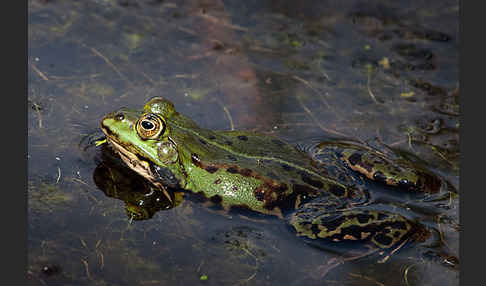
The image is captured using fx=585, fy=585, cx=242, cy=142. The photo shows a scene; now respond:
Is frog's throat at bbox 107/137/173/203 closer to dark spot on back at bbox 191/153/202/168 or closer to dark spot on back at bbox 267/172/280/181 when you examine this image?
dark spot on back at bbox 191/153/202/168

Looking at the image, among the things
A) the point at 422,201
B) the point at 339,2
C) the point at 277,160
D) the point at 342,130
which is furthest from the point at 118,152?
the point at 339,2

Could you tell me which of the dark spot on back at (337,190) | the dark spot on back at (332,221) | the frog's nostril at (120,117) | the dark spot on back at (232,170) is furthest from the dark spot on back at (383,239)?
the frog's nostril at (120,117)

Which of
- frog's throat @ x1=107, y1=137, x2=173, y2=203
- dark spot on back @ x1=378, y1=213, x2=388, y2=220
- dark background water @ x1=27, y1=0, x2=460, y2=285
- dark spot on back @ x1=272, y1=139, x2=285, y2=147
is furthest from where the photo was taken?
dark spot on back @ x1=272, y1=139, x2=285, y2=147

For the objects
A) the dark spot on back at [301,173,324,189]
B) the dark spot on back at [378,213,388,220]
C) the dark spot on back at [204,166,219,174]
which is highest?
the dark spot on back at [204,166,219,174]

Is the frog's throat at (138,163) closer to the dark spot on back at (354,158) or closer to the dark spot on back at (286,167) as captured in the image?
the dark spot on back at (286,167)

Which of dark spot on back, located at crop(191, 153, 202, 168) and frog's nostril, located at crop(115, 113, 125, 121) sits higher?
frog's nostril, located at crop(115, 113, 125, 121)

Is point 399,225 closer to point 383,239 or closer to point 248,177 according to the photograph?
point 383,239

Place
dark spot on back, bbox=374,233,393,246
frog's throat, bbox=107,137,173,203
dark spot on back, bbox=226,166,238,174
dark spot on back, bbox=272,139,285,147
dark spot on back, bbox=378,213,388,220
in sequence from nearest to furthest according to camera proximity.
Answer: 1. dark spot on back, bbox=374,233,393,246
2. dark spot on back, bbox=378,213,388,220
3. dark spot on back, bbox=226,166,238,174
4. frog's throat, bbox=107,137,173,203
5. dark spot on back, bbox=272,139,285,147

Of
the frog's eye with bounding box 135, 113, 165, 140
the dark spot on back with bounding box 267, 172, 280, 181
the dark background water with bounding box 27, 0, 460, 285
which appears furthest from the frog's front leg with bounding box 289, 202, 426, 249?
the frog's eye with bounding box 135, 113, 165, 140
